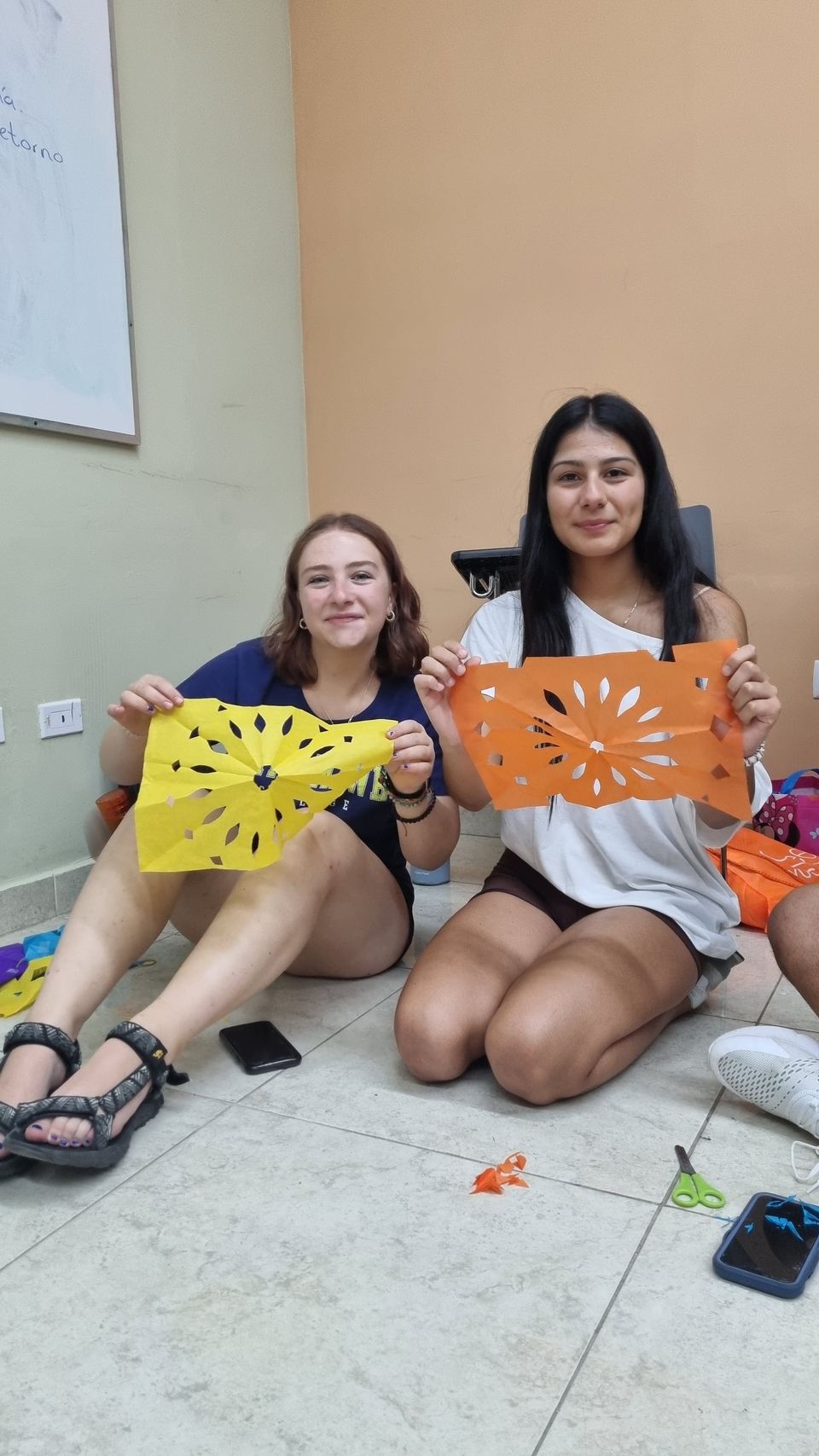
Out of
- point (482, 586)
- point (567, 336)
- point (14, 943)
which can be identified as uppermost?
point (567, 336)

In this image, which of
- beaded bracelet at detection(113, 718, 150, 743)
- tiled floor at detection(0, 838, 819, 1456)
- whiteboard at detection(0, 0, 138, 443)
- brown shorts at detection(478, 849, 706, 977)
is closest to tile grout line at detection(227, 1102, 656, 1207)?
tiled floor at detection(0, 838, 819, 1456)

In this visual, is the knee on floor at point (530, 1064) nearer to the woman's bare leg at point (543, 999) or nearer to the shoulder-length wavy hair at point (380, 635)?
the woman's bare leg at point (543, 999)

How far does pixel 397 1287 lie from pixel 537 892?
723 mm

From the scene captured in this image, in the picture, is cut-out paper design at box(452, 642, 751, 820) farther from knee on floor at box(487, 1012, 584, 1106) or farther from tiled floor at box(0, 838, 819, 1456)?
tiled floor at box(0, 838, 819, 1456)

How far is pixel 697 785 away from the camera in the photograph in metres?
1.32

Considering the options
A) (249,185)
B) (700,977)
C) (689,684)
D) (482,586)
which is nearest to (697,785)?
(689,684)

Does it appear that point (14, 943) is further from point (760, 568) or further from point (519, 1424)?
point (760, 568)

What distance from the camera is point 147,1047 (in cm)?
125

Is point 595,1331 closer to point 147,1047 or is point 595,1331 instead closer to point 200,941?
point 147,1047

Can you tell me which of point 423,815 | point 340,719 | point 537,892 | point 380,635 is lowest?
point 537,892

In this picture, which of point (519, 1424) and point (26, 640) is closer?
point (519, 1424)

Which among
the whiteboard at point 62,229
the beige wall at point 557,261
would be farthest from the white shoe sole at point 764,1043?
the whiteboard at point 62,229

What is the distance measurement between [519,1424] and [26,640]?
72.1 inches

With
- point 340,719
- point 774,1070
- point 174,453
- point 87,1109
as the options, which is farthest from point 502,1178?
point 174,453
